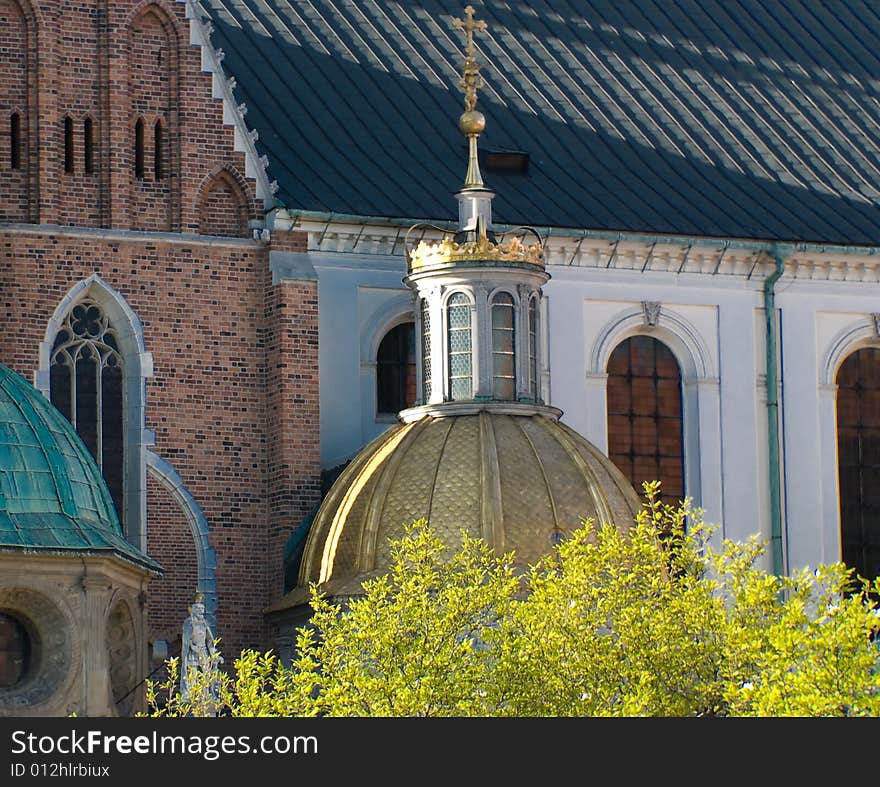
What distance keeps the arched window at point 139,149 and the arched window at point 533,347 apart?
20.5ft

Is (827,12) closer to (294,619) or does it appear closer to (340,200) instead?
(340,200)

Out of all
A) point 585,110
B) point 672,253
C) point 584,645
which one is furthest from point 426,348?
point 584,645

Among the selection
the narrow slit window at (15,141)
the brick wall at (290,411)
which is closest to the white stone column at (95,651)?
the brick wall at (290,411)

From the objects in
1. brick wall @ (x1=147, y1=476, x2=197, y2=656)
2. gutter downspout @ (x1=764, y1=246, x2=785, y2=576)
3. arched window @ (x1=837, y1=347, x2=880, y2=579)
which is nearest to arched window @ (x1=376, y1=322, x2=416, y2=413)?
brick wall @ (x1=147, y1=476, x2=197, y2=656)

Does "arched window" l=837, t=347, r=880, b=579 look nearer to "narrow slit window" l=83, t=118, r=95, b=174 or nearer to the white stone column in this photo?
"narrow slit window" l=83, t=118, r=95, b=174

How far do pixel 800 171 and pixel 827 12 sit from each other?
4961 mm

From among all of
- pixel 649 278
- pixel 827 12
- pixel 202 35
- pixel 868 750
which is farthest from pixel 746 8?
pixel 868 750

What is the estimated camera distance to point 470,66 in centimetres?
5662

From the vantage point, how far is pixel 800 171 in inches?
2458

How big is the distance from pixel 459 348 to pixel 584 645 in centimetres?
1123

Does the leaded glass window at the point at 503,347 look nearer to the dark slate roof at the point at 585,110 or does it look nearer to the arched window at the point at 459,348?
the arched window at the point at 459,348

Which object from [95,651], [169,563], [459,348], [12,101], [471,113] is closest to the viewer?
[95,651]

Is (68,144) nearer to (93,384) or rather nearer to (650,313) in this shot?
(93,384)

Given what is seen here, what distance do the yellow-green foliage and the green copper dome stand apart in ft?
15.9
